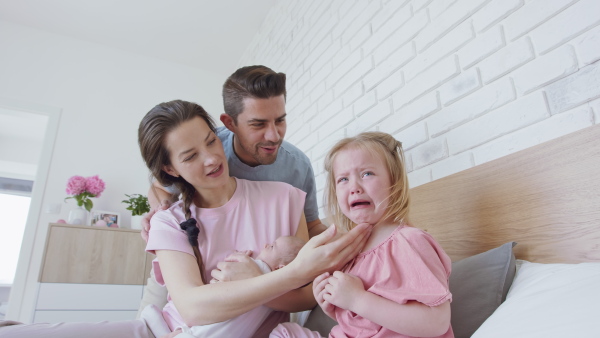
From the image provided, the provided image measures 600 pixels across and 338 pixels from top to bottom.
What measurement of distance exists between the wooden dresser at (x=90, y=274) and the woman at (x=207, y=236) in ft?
7.08

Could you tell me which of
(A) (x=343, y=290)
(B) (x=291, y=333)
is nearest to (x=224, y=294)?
(B) (x=291, y=333)

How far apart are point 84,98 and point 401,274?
3.85 meters

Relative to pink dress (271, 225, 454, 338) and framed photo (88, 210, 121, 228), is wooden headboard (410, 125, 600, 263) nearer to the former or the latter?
pink dress (271, 225, 454, 338)

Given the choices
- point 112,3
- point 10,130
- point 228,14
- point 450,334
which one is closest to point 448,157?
point 450,334

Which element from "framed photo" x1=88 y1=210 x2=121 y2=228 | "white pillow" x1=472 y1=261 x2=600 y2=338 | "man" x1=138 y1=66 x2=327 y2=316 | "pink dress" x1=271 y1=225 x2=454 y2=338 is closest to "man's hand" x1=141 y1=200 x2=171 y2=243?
"man" x1=138 y1=66 x2=327 y2=316

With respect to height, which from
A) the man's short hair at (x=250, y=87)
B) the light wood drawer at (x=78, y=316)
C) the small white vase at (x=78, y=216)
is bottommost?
the light wood drawer at (x=78, y=316)

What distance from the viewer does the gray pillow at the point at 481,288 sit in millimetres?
928

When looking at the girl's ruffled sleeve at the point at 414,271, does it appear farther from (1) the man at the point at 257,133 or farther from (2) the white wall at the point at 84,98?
(2) the white wall at the point at 84,98

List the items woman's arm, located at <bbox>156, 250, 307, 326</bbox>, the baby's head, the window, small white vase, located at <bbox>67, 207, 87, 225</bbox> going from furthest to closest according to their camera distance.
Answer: the window → small white vase, located at <bbox>67, 207, 87, 225</bbox> → the baby's head → woman's arm, located at <bbox>156, 250, 307, 326</bbox>

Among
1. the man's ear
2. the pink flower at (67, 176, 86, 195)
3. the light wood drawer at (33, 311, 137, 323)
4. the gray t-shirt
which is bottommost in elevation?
the light wood drawer at (33, 311, 137, 323)

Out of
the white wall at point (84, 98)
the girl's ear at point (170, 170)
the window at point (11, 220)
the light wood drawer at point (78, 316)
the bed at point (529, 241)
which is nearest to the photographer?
the bed at point (529, 241)

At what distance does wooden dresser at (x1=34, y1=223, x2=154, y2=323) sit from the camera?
9.57ft

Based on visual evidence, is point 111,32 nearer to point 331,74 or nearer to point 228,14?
point 228,14

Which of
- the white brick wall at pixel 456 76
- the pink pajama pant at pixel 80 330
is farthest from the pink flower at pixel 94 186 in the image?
the pink pajama pant at pixel 80 330
